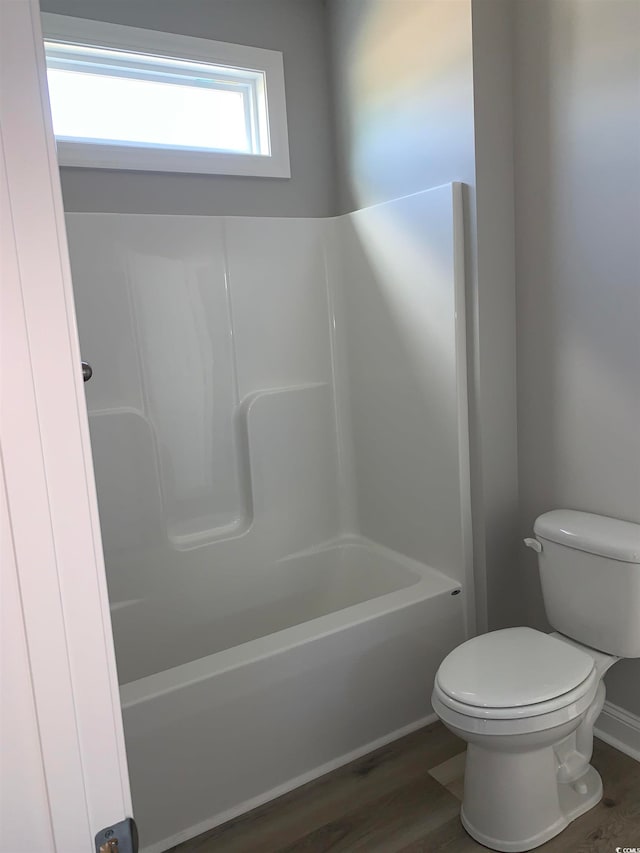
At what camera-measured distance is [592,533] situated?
193 centimetres

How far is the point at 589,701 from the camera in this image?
172cm

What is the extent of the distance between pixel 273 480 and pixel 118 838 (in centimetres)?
212

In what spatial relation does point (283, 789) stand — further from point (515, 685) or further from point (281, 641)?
point (515, 685)

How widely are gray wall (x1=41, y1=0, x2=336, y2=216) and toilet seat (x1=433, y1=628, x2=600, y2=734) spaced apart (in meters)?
1.87

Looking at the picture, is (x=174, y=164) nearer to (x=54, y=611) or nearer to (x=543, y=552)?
(x=543, y=552)

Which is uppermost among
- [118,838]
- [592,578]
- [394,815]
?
[118,838]

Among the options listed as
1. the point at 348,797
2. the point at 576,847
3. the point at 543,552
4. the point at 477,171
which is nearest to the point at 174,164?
the point at 477,171

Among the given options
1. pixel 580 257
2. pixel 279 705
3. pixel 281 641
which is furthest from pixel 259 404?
pixel 580 257

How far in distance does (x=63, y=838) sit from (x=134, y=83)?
2600mm

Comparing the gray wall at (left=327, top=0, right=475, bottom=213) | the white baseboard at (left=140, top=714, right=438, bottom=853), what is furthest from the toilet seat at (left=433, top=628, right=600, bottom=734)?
the gray wall at (left=327, top=0, right=475, bottom=213)

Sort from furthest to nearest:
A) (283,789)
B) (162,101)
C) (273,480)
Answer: (273,480), (162,101), (283,789)

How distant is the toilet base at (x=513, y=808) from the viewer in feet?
5.76

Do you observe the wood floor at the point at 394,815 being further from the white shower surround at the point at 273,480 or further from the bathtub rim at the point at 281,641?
the bathtub rim at the point at 281,641

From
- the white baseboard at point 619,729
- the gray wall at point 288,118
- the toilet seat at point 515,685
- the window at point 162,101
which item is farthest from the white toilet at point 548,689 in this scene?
the window at point 162,101
